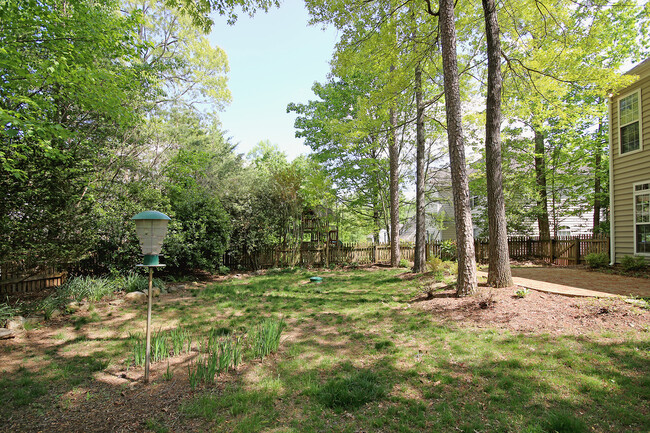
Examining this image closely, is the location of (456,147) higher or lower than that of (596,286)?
higher

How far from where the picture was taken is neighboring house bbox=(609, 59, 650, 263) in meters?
8.06

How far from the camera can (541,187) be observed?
48.0 feet

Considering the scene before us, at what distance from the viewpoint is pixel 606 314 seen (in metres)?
4.16

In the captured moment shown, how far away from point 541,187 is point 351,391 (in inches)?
632

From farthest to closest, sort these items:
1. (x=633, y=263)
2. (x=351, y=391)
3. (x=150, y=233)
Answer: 1. (x=633, y=263)
2. (x=150, y=233)
3. (x=351, y=391)

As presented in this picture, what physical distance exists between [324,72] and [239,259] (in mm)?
10451

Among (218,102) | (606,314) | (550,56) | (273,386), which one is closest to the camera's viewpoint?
(273,386)

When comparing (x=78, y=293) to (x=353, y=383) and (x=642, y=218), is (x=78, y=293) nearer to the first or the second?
(x=353, y=383)

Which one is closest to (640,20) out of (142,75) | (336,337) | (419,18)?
(419,18)

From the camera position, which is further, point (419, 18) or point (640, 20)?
point (640, 20)

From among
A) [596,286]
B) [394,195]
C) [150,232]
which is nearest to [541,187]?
[394,195]

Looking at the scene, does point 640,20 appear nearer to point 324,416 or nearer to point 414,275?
point 414,275

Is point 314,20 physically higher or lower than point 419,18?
lower

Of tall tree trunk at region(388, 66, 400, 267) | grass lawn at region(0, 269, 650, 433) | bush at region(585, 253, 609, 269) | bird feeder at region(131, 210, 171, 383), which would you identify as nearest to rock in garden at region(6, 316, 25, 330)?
grass lawn at region(0, 269, 650, 433)
